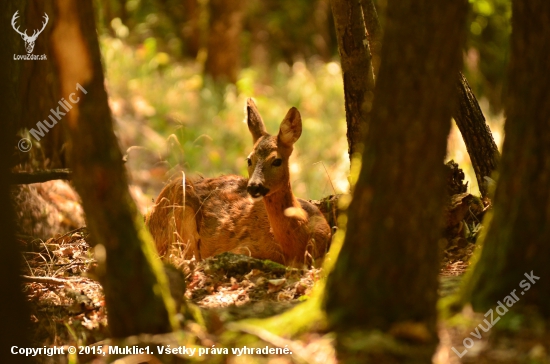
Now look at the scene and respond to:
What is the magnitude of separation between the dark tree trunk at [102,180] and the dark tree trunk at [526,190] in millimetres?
1667

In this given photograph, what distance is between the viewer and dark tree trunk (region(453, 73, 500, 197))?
5.82 m

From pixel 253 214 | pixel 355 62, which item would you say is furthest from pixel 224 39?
pixel 355 62

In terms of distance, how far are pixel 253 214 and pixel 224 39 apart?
10.4 meters

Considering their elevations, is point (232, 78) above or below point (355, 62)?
above

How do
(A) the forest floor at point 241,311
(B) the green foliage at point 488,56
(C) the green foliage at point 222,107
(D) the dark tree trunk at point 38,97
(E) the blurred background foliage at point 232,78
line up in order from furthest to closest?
(B) the green foliage at point 488,56
(C) the green foliage at point 222,107
(E) the blurred background foliage at point 232,78
(D) the dark tree trunk at point 38,97
(A) the forest floor at point 241,311

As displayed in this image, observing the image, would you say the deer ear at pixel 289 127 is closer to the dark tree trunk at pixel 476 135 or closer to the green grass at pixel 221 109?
the dark tree trunk at pixel 476 135

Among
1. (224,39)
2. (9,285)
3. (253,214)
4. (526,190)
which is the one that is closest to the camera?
(9,285)

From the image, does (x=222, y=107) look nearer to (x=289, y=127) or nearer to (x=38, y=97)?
(x=38, y=97)

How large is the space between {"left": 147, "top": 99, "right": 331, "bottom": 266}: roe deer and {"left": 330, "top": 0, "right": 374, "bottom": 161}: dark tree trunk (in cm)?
97

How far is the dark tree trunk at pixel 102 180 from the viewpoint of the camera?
332 cm

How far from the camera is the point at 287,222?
6.46 metres

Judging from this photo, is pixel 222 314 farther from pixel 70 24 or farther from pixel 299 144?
pixel 299 144

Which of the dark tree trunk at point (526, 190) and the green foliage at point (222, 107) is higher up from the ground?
the green foliage at point (222, 107)

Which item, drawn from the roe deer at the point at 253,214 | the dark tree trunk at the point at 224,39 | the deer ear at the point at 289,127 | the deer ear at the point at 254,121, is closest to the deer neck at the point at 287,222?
the roe deer at the point at 253,214
